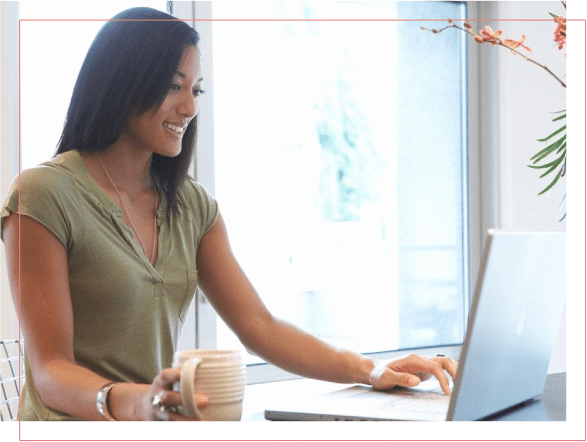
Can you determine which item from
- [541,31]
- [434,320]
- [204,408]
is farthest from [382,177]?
[204,408]

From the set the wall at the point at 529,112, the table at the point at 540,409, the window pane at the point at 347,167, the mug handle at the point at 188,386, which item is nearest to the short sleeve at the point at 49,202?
the table at the point at 540,409

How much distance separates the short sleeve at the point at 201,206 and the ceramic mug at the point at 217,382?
2.09 ft

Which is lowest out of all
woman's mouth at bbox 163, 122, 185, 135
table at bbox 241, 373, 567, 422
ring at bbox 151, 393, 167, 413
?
table at bbox 241, 373, 567, 422

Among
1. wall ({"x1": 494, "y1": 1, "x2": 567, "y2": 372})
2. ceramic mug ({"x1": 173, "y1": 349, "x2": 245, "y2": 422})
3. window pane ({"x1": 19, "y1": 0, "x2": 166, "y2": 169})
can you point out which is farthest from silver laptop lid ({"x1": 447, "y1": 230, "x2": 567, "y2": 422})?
wall ({"x1": 494, "y1": 1, "x2": 567, "y2": 372})

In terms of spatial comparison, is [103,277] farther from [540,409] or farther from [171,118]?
[540,409]

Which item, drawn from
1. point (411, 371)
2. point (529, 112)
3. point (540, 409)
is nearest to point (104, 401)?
point (411, 371)

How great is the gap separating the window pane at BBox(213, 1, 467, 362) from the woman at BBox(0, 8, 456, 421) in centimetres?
116

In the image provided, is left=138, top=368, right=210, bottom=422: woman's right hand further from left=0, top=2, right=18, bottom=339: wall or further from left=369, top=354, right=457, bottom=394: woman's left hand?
left=0, top=2, right=18, bottom=339: wall

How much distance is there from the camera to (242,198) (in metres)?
2.63

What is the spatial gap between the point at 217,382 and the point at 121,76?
681 millimetres

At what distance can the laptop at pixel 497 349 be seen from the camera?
0.80m

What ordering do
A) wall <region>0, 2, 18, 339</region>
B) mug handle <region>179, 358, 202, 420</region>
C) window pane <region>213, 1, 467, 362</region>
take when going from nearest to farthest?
mug handle <region>179, 358, 202, 420</region> → wall <region>0, 2, 18, 339</region> → window pane <region>213, 1, 467, 362</region>

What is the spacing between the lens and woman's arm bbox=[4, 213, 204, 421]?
100cm

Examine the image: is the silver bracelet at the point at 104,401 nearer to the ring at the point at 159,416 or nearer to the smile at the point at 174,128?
the ring at the point at 159,416
